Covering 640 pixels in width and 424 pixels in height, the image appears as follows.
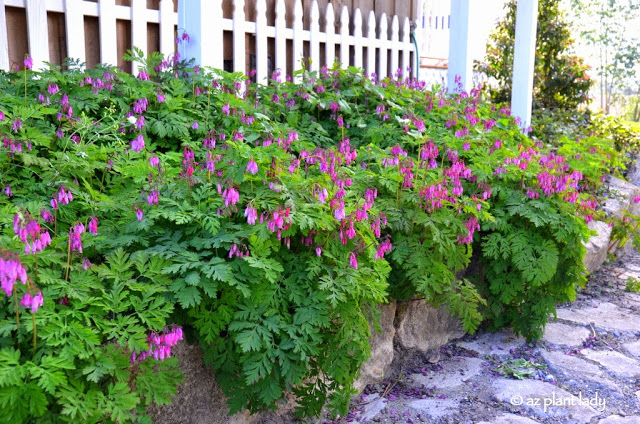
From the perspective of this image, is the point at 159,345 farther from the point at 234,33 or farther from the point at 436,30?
the point at 436,30

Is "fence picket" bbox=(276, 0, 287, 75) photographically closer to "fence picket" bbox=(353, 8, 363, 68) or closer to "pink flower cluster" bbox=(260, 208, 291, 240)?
"fence picket" bbox=(353, 8, 363, 68)

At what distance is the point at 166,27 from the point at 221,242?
308cm

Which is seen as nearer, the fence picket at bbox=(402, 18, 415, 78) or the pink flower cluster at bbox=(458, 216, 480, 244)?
the pink flower cluster at bbox=(458, 216, 480, 244)

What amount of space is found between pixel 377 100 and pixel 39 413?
3.84 meters

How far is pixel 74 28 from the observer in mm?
4254

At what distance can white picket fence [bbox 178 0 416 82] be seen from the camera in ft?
14.8

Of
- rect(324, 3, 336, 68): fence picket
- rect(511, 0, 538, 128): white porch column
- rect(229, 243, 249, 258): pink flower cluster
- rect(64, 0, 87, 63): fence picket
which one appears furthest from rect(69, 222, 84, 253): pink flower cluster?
rect(511, 0, 538, 128): white porch column

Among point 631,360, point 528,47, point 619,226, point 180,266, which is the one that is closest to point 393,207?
point 180,266

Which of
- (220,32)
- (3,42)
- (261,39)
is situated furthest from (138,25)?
(261,39)

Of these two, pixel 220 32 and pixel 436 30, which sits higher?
pixel 436 30

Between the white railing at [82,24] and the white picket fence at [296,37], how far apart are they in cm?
35

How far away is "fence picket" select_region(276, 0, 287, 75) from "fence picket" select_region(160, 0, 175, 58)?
1.04 m

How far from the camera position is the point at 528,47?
7.01m

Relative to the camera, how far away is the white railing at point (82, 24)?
4004 mm
